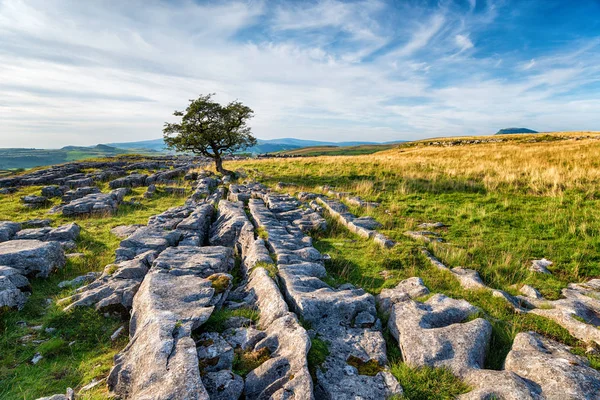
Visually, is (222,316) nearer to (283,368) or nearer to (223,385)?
(223,385)

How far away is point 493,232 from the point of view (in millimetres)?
13828

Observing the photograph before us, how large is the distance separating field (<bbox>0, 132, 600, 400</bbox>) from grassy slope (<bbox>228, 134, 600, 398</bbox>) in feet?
0.15

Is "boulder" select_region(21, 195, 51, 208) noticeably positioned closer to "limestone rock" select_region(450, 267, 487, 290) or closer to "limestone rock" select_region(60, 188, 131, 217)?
Result: "limestone rock" select_region(60, 188, 131, 217)

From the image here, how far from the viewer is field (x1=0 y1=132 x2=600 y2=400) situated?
20.9 feet

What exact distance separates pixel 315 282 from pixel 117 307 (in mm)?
5774

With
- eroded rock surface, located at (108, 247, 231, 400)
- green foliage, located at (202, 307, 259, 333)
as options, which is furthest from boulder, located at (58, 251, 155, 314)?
green foliage, located at (202, 307, 259, 333)

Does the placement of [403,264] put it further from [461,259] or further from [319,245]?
[319,245]

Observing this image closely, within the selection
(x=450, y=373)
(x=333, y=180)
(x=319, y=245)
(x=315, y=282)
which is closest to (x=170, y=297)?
(x=315, y=282)

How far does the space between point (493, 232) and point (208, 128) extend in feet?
107

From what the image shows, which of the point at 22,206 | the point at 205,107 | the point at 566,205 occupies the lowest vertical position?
the point at 22,206

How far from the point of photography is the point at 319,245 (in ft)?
45.0

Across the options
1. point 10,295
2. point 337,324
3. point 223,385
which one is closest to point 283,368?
point 223,385

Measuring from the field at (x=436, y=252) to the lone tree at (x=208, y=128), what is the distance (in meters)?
11.6

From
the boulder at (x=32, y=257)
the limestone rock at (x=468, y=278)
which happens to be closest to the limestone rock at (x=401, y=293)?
the limestone rock at (x=468, y=278)
